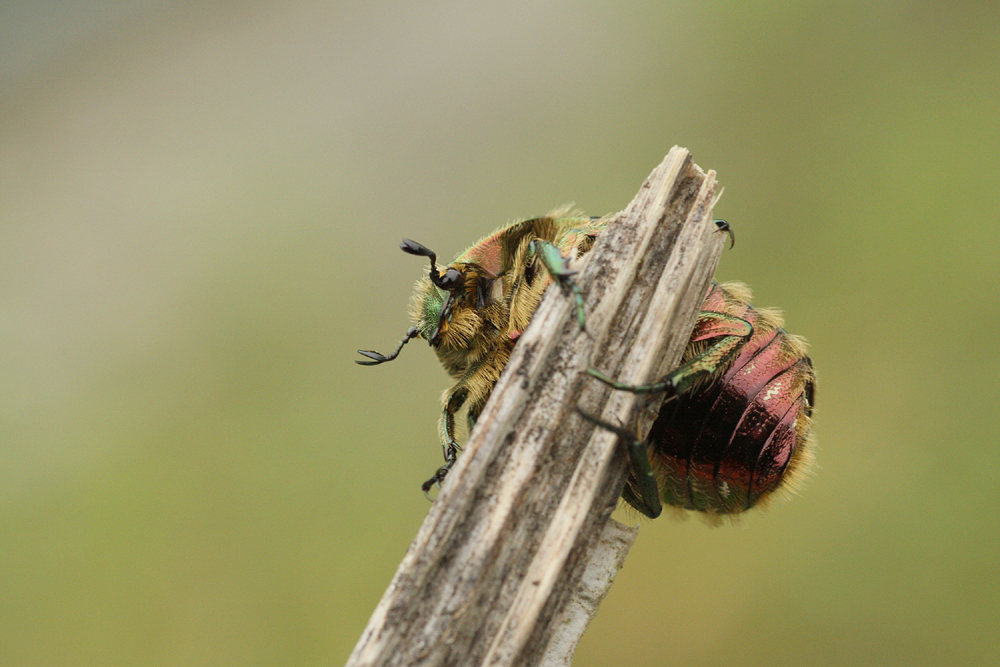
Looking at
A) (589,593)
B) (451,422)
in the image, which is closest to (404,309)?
(451,422)

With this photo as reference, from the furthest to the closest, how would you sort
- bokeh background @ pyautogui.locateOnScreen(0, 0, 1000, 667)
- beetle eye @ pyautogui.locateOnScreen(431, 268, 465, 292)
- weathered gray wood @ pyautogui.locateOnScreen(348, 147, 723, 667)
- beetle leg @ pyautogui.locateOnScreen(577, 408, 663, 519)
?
1. bokeh background @ pyautogui.locateOnScreen(0, 0, 1000, 667)
2. beetle eye @ pyautogui.locateOnScreen(431, 268, 465, 292)
3. beetle leg @ pyautogui.locateOnScreen(577, 408, 663, 519)
4. weathered gray wood @ pyautogui.locateOnScreen(348, 147, 723, 667)

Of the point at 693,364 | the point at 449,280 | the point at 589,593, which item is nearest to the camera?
the point at 589,593

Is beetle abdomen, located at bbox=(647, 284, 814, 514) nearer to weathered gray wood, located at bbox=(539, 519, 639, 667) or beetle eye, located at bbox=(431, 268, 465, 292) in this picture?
weathered gray wood, located at bbox=(539, 519, 639, 667)

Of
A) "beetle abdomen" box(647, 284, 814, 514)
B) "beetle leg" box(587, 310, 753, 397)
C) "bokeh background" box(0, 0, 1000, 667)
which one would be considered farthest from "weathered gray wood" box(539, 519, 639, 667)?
"bokeh background" box(0, 0, 1000, 667)

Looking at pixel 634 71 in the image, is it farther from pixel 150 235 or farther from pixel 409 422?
pixel 150 235

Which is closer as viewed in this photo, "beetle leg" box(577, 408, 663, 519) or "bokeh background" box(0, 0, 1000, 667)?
"beetle leg" box(577, 408, 663, 519)

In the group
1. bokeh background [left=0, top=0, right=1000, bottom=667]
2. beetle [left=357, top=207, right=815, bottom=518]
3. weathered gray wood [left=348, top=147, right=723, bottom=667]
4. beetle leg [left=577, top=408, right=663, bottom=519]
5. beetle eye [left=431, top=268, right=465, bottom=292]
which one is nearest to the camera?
weathered gray wood [left=348, top=147, right=723, bottom=667]

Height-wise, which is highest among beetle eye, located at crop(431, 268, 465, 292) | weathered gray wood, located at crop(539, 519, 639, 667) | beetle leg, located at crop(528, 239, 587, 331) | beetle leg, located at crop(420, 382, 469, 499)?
beetle eye, located at crop(431, 268, 465, 292)

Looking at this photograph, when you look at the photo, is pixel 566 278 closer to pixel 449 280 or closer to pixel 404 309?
pixel 449 280
